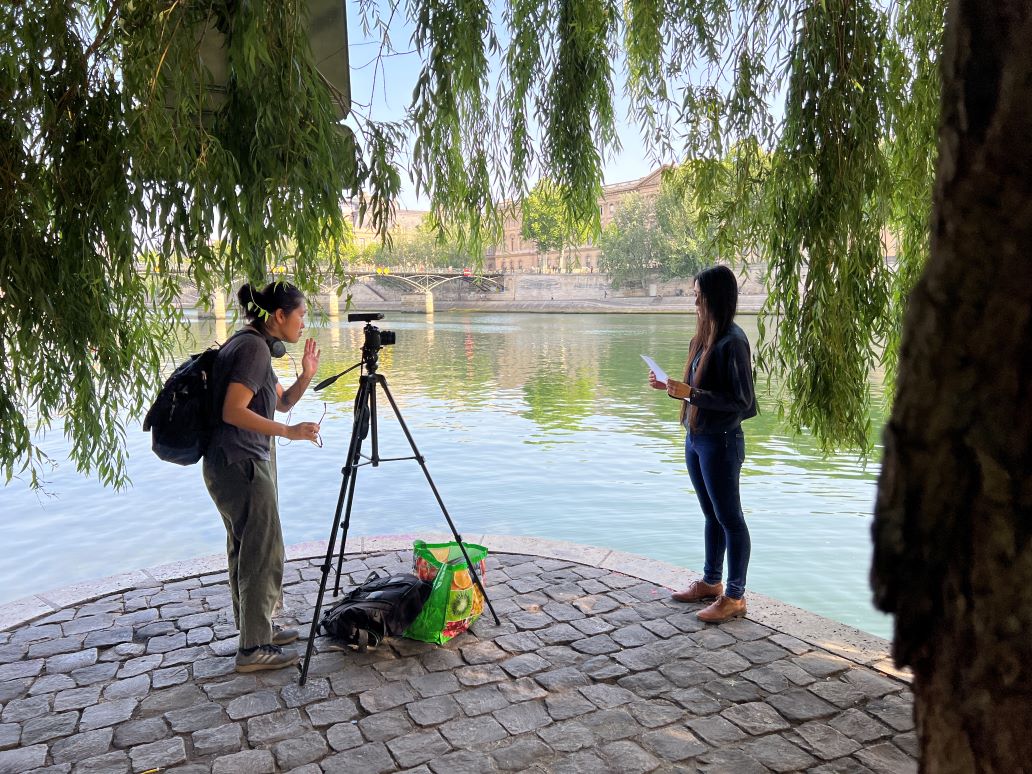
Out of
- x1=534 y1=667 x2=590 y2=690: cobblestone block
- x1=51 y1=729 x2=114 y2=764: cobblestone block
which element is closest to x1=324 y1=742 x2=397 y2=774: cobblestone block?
x1=51 y1=729 x2=114 y2=764: cobblestone block

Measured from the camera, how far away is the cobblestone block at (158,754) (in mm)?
2912

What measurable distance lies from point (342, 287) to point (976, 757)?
285cm

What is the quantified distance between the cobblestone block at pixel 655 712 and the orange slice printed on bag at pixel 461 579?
41.4 inches

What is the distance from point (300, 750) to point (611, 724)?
1.23 m

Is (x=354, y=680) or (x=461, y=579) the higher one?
(x=461, y=579)

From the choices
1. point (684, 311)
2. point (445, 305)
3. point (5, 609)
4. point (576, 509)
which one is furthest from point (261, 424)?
point (445, 305)

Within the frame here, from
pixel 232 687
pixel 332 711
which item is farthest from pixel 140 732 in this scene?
pixel 332 711

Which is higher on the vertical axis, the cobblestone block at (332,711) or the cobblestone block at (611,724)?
the cobblestone block at (611,724)

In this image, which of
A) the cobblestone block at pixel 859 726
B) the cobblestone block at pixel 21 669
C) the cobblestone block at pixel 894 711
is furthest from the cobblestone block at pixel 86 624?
the cobblestone block at pixel 894 711

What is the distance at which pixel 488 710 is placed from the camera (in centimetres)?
328

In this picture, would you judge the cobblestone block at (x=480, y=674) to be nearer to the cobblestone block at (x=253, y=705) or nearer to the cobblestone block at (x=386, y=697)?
the cobblestone block at (x=386, y=697)

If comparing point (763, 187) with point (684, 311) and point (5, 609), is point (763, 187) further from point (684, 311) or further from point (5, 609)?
point (684, 311)

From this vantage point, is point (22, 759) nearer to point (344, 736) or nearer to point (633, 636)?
point (344, 736)

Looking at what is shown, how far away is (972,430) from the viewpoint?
50.5 inches
